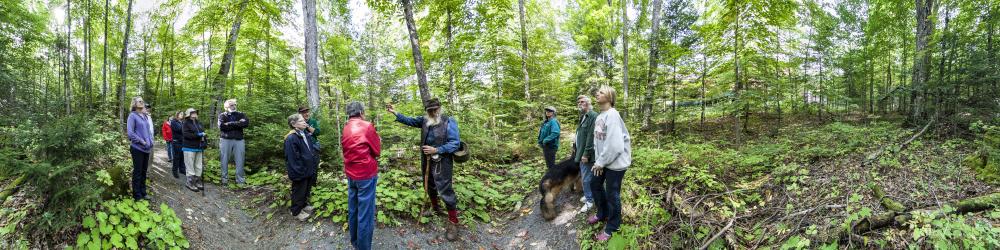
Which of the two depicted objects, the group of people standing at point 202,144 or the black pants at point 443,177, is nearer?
the black pants at point 443,177

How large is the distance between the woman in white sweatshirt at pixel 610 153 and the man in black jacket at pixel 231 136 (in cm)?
635

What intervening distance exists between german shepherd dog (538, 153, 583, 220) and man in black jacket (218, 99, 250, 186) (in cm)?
557

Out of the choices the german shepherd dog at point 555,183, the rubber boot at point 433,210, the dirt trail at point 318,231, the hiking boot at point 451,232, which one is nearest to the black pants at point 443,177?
the hiking boot at point 451,232

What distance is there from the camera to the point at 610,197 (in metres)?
4.12

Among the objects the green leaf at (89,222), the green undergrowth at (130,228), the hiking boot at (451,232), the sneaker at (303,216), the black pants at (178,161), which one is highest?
the black pants at (178,161)

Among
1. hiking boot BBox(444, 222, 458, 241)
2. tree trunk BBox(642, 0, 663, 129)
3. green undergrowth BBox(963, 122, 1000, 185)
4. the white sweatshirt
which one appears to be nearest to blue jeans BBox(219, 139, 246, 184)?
hiking boot BBox(444, 222, 458, 241)

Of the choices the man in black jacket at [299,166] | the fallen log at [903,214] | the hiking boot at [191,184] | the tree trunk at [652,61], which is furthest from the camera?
the tree trunk at [652,61]

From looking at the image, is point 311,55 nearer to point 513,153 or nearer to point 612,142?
point 513,153

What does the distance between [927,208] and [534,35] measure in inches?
419

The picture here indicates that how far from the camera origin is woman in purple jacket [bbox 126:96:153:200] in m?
4.80

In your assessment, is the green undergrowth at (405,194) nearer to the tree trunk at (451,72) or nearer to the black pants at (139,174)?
the black pants at (139,174)

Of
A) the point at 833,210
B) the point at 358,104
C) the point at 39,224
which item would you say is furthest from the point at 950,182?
the point at 39,224

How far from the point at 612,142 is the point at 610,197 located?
2.27 feet

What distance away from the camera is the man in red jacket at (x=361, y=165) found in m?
4.06
